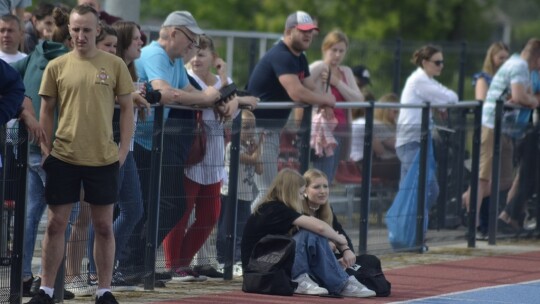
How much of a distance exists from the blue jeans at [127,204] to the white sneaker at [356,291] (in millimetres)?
1663

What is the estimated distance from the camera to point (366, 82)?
54.0 feet

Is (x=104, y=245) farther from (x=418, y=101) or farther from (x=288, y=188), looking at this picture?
(x=418, y=101)

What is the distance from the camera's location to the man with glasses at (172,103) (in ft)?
33.2

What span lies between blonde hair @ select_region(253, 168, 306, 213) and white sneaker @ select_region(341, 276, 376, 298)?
0.70 metres

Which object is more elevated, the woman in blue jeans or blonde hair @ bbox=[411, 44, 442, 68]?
blonde hair @ bbox=[411, 44, 442, 68]

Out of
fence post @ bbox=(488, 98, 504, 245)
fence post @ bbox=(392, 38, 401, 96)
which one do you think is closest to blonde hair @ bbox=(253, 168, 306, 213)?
fence post @ bbox=(488, 98, 504, 245)

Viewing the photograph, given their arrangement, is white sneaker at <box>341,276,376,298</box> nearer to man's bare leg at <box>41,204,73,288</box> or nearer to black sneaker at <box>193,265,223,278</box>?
black sneaker at <box>193,265,223,278</box>

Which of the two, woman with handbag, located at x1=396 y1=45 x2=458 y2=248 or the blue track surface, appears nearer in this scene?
the blue track surface

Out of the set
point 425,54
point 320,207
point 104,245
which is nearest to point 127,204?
point 104,245

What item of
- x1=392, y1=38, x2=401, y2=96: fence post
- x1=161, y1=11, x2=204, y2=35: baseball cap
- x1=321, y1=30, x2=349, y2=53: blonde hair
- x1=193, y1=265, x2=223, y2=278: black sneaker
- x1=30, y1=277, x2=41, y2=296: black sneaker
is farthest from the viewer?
x1=392, y1=38, x2=401, y2=96: fence post

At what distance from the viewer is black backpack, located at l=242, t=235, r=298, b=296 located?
1007 centimetres

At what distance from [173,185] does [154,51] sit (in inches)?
41.3

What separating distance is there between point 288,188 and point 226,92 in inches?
35.5

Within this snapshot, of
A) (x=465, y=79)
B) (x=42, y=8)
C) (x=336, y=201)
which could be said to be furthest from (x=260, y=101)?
(x=465, y=79)
